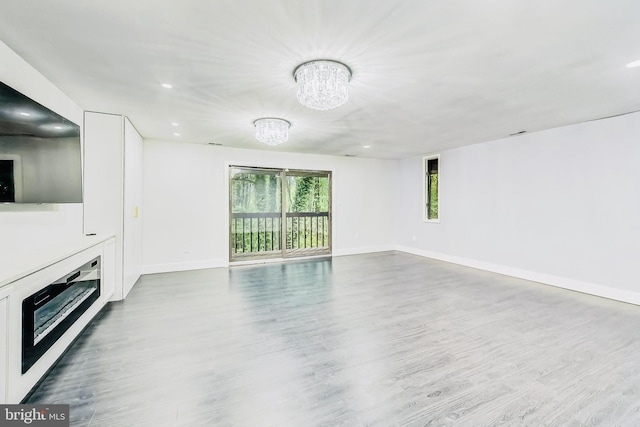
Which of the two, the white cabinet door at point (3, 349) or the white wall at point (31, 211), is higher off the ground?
the white wall at point (31, 211)

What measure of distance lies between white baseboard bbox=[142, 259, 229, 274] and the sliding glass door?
13.2 inches

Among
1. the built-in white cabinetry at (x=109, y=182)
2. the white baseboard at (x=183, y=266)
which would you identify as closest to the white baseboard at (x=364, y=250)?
the white baseboard at (x=183, y=266)

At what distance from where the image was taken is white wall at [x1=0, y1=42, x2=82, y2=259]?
6.93 feet

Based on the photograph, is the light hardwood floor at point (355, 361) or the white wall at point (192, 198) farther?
the white wall at point (192, 198)

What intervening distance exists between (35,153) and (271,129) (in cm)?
236

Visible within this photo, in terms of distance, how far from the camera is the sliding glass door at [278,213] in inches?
242

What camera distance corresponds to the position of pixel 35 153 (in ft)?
7.56

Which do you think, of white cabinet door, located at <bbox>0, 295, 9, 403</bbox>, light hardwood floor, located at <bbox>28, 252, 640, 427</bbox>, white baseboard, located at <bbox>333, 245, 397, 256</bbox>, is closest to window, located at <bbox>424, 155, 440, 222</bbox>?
white baseboard, located at <bbox>333, 245, 397, 256</bbox>

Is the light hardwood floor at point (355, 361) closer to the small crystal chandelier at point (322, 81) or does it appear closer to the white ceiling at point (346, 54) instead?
the small crystal chandelier at point (322, 81)

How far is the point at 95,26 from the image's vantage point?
6.06 feet

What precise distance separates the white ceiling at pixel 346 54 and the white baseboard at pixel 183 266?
2.81 metres

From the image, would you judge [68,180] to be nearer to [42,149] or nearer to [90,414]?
[42,149]

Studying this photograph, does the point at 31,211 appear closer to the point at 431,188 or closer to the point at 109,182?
the point at 109,182

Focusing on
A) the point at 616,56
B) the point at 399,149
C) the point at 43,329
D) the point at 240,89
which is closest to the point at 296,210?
the point at 399,149
